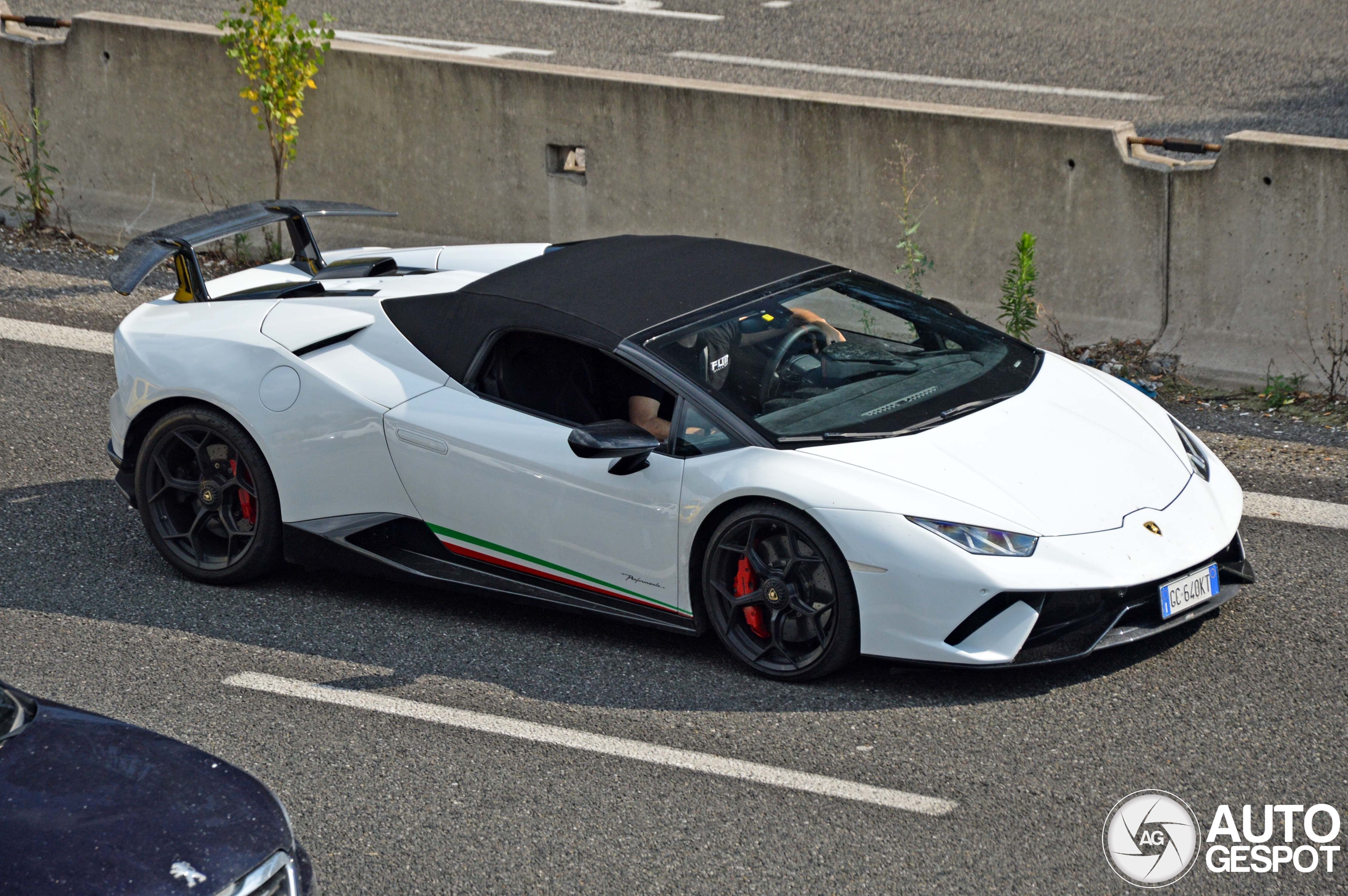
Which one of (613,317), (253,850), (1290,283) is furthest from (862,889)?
(1290,283)

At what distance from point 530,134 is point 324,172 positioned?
5.06ft

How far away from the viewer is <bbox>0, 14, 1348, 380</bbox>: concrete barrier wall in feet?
27.5

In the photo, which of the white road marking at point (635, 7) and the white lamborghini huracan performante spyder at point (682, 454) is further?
the white road marking at point (635, 7)

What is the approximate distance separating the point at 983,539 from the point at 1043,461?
20.4 inches

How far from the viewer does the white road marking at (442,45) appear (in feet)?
46.6

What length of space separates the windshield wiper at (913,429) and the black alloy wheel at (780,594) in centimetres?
29

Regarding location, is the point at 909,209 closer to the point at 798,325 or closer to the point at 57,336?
the point at 798,325

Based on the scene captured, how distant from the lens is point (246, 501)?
6.52m

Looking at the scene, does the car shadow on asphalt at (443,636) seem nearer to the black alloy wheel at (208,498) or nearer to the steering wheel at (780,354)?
the black alloy wheel at (208,498)

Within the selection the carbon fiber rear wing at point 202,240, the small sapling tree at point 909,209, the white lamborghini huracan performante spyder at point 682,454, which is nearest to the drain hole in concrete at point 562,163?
the small sapling tree at point 909,209

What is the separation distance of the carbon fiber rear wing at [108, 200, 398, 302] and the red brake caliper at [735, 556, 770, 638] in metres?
2.63

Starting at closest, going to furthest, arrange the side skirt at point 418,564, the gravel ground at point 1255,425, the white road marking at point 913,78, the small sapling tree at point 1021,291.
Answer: the side skirt at point 418,564 < the gravel ground at point 1255,425 < the small sapling tree at point 1021,291 < the white road marking at point 913,78

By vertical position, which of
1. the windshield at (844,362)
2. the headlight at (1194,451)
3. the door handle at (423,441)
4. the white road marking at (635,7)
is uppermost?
the white road marking at (635,7)

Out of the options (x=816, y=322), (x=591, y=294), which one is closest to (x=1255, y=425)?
(x=816, y=322)
